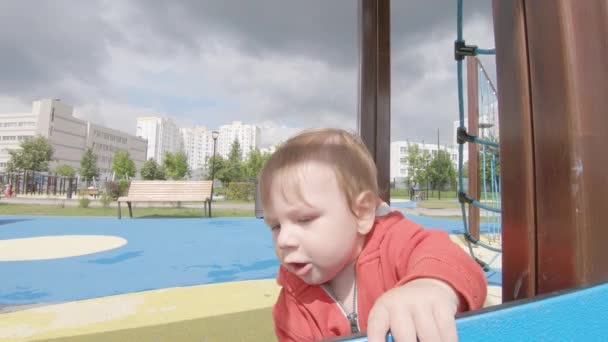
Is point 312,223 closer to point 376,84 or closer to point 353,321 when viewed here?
point 353,321

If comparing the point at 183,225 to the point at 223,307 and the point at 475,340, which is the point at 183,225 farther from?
the point at 475,340

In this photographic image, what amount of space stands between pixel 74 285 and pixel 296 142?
8.67 ft

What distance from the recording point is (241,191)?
21.3 metres

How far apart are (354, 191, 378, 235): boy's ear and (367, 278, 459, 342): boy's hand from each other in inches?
14.5

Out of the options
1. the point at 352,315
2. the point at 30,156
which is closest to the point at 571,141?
the point at 352,315

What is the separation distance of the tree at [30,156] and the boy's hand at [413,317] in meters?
42.6

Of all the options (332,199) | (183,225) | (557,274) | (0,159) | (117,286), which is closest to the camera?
(557,274)

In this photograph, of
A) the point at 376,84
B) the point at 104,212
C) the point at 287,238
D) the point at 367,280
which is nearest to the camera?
the point at 287,238

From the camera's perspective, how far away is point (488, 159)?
5.30 metres

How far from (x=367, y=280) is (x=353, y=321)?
0.36 ft

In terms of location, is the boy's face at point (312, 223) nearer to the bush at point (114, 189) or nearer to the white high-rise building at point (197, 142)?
the bush at point (114, 189)

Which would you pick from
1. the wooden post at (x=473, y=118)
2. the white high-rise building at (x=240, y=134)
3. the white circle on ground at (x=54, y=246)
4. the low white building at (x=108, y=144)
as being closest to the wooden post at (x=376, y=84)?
the wooden post at (x=473, y=118)

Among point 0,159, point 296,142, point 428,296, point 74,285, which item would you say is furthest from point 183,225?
point 0,159

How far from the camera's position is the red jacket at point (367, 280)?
0.79 meters
